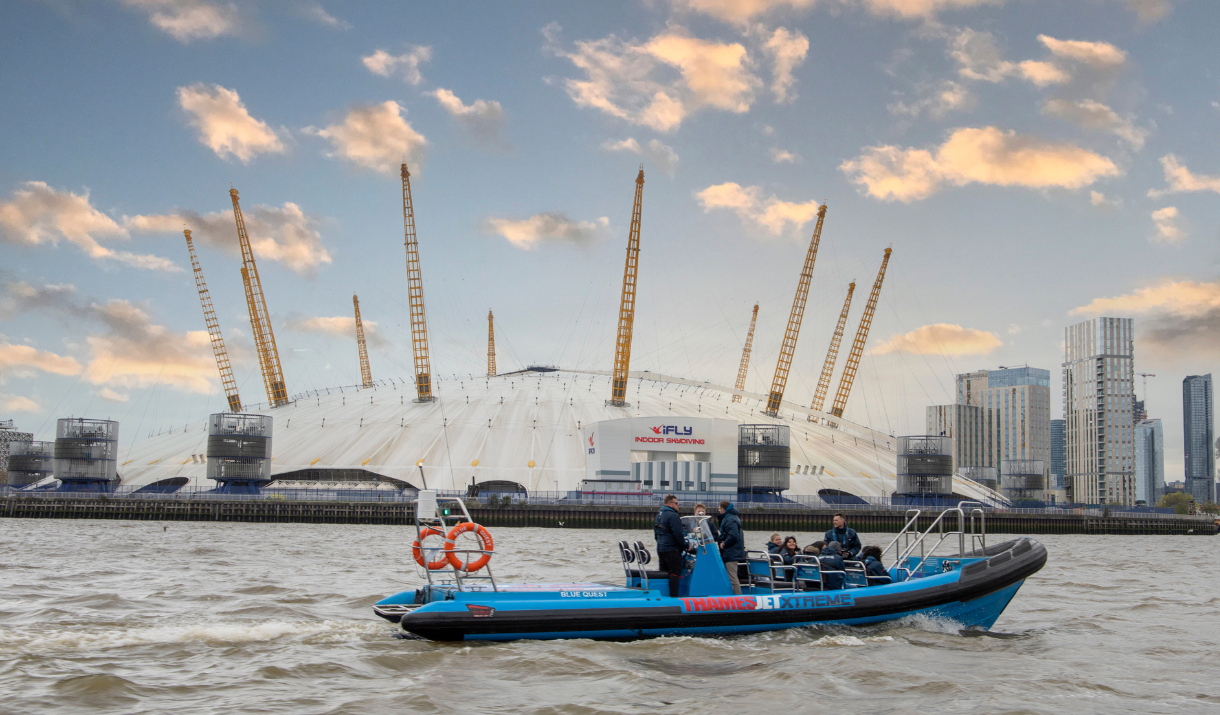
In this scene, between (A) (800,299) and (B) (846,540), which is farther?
(A) (800,299)

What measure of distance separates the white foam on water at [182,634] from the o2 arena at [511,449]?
2054 inches

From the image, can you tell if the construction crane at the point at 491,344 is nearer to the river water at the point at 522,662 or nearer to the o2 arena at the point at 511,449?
the o2 arena at the point at 511,449

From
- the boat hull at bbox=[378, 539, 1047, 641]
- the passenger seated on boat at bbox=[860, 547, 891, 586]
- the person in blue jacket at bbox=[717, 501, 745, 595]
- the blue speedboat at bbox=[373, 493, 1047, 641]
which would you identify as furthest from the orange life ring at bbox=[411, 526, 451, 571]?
the passenger seated on boat at bbox=[860, 547, 891, 586]

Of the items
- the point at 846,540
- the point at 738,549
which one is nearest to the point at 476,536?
the point at 738,549

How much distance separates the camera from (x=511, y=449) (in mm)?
78312

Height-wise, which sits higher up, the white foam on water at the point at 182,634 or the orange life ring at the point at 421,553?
the orange life ring at the point at 421,553

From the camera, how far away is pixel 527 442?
7931 cm

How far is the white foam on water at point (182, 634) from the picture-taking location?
1520cm

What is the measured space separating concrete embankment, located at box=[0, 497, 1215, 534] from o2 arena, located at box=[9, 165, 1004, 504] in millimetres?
2754

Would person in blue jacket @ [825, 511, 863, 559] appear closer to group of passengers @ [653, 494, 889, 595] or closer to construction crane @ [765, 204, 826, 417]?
group of passengers @ [653, 494, 889, 595]

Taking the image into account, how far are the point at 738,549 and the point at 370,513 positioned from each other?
2163 inches

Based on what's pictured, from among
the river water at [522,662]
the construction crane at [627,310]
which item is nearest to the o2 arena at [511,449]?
the construction crane at [627,310]

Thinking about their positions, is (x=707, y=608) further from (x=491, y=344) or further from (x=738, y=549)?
(x=491, y=344)

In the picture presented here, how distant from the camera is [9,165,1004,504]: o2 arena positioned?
237 feet
